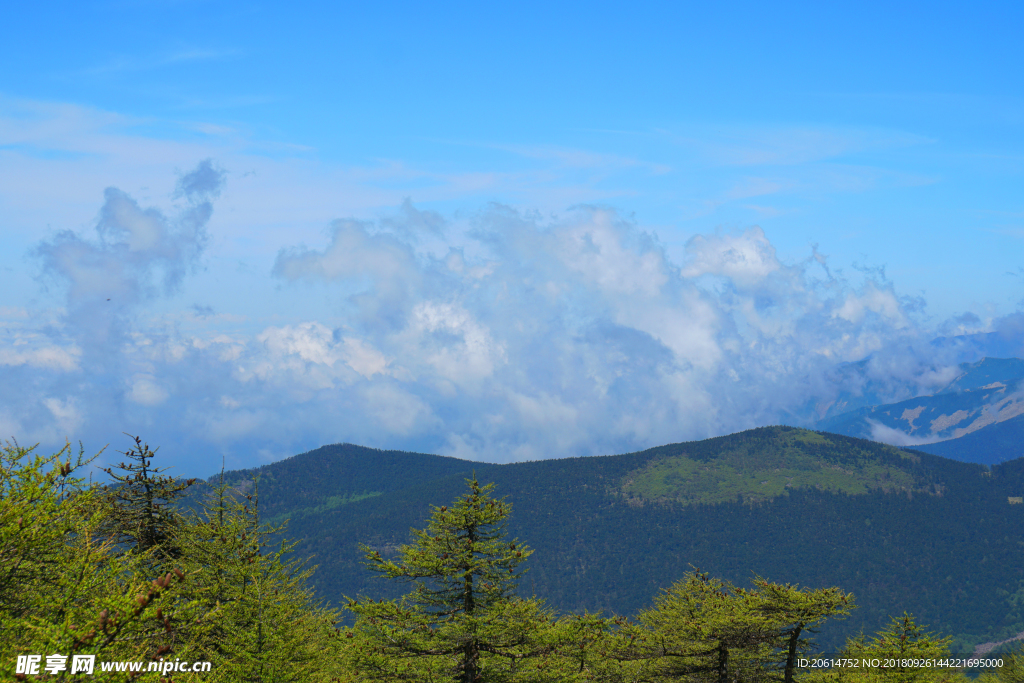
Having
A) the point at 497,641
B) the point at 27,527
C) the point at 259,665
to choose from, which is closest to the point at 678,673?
the point at 497,641

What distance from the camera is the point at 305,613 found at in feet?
105

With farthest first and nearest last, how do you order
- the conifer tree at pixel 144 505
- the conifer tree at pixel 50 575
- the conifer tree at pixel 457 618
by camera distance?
the conifer tree at pixel 144 505
the conifer tree at pixel 457 618
the conifer tree at pixel 50 575

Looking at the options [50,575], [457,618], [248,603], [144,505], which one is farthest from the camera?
[144,505]

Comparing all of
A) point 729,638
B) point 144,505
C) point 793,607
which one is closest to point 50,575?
point 144,505

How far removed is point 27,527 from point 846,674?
41.2m

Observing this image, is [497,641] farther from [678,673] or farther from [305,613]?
[678,673]

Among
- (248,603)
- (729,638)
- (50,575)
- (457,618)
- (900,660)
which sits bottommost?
(900,660)

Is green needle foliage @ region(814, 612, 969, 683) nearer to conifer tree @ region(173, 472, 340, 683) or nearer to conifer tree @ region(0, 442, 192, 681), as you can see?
conifer tree @ region(173, 472, 340, 683)

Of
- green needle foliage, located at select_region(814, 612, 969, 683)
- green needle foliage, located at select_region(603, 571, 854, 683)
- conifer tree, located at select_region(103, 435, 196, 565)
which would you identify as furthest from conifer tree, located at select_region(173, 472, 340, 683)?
green needle foliage, located at select_region(814, 612, 969, 683)

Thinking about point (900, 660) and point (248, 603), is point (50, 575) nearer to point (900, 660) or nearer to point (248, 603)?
point (248, 603)

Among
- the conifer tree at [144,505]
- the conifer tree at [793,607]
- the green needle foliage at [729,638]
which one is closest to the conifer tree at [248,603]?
the conifer tree at [144,505]

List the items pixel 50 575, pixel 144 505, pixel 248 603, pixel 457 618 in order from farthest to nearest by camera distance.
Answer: pixel 144 505 < pixel 457 618 < pixel 248 603 < pixel 50 575

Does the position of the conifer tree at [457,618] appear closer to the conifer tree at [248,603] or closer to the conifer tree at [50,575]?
the conifer tree at [248,603]

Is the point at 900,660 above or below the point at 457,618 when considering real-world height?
below
